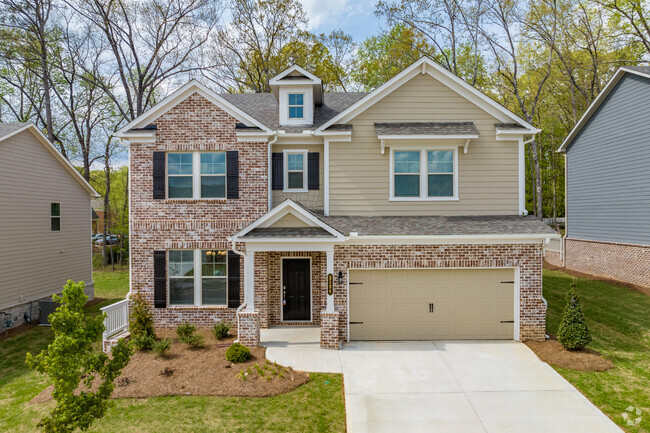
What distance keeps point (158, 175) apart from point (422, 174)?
863 centimetres

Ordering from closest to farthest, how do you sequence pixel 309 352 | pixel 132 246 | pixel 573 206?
pixel 309 352, pixel 132 246, pixel 573 206

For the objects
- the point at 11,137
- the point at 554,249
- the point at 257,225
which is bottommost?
the point at 554,249

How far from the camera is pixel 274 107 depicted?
1434 cm

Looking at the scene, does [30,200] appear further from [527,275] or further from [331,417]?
[527,275]

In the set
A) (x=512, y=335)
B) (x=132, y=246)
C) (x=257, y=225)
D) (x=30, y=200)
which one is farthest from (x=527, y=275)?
(x=30, y=200)

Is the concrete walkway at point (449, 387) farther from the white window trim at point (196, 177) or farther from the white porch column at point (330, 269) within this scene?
the white window trim at point (196, 177)

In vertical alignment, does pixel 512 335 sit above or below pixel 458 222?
below

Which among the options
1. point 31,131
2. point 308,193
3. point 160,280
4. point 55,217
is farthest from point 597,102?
point 55,217

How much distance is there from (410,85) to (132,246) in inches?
418

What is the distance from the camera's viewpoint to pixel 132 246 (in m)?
11.8

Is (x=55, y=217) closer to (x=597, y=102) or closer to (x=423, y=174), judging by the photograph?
(x=423, y=174)

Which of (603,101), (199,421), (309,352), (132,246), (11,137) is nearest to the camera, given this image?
(199,421)

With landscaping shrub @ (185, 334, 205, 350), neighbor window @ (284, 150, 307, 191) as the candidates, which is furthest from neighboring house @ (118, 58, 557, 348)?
landscaping shrub @ (185, 334, 205, 350)

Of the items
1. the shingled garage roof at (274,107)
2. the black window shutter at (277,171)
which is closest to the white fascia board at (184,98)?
the shingled garage roof at (274,107)
